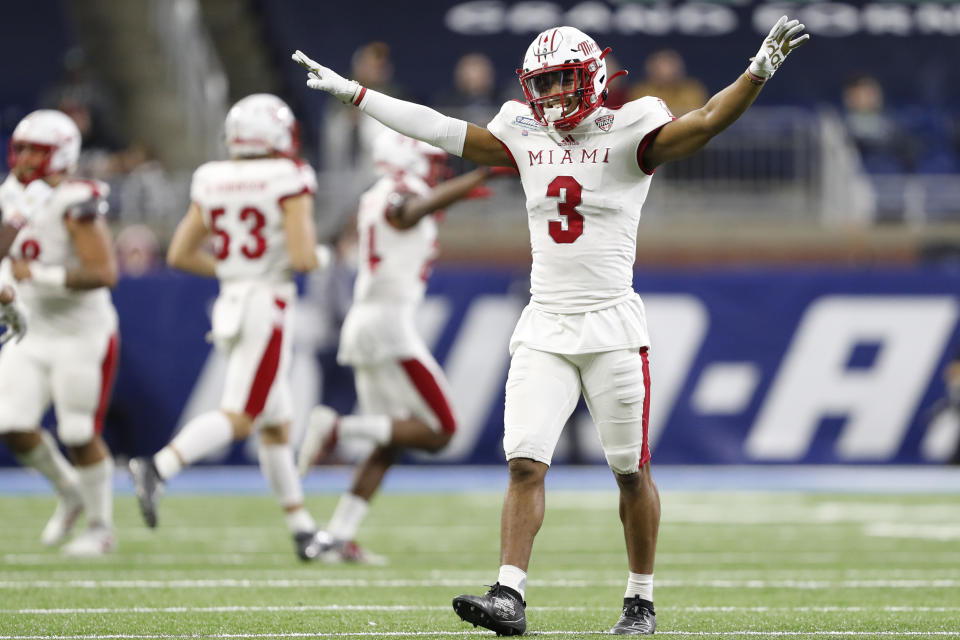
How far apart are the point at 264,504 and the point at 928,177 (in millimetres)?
6942

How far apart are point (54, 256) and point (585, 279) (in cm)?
→ 315

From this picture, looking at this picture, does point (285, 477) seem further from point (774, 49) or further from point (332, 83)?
point (774, 49)

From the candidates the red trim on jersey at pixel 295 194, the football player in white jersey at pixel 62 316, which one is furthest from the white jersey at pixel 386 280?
the football player in white jersey at pixel 62 316

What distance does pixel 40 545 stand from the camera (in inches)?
289

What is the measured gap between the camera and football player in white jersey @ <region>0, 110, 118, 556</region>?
6.75 meters

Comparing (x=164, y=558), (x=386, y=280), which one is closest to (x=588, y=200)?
(x=386, y=280)

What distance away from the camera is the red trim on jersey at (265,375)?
657 cm

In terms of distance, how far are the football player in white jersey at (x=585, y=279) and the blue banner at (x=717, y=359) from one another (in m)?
6.84

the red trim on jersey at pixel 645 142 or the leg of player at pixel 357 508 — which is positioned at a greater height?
the red trim on jersey at pixel 645 142

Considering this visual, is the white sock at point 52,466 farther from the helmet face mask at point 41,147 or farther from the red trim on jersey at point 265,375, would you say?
the helmet face mask at point 41,147

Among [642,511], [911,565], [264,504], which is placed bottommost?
[264,504]

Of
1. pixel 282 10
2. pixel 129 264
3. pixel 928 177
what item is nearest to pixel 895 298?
pixel 928 177

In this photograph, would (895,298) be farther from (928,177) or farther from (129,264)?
(129,264)

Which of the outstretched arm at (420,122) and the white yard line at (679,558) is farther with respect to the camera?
the white yard line at (679,558)
